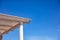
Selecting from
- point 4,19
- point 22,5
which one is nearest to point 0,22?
point 4,19

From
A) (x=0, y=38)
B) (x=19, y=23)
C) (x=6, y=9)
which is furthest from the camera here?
(x=6, y=9)

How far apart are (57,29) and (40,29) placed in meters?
0.94

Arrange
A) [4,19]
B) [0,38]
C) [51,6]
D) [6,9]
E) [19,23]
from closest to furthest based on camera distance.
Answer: [4,19] < [19,23] < [0,38] < [6,9] < [51,6]

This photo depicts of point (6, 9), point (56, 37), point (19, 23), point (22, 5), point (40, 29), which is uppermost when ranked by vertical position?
point (22, 5)

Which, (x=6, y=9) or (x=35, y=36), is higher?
(x=6, y=9)

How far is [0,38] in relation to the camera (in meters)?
4.92

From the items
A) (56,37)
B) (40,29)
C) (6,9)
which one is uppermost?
(6,9)

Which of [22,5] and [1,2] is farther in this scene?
[22,5]

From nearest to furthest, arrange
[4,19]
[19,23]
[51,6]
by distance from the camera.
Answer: [4,19] → [19,23] → [51,6]

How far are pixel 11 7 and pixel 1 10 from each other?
734mm

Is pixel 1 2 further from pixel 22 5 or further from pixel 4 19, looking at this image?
pixel 4 19

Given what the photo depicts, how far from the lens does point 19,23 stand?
10.7 feet

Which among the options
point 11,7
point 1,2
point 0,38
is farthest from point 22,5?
point 0,38

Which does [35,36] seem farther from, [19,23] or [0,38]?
[19,23]
